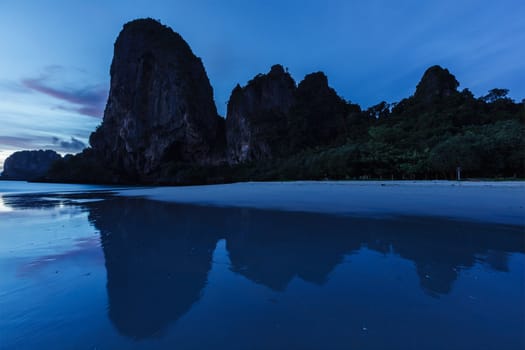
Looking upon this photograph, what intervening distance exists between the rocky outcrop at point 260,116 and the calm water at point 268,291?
52113 mm

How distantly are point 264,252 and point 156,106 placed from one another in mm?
78102

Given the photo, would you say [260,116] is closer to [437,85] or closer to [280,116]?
[280,116]

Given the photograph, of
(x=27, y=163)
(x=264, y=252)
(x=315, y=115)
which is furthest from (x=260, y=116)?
(x=27, y=163)

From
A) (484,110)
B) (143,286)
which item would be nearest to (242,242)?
(143,286)

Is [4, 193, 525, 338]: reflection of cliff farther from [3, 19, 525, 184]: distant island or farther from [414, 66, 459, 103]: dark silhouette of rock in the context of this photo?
[414, 66, 459, 103]: dark silhouette of rock

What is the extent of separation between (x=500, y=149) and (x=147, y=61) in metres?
83.7

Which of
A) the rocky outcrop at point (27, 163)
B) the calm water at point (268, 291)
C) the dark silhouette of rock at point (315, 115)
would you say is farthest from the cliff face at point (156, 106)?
the rocky outcrop at point (27, 163)

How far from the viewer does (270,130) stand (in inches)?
2296

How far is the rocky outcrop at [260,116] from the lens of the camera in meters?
58.4

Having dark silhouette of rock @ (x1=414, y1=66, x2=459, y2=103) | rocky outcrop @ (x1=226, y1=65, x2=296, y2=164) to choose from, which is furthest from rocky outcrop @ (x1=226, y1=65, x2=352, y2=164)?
dark silhouette of rock @ (x1=414, y1=66, x2=459, y2=103)

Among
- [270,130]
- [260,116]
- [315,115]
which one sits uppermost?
[260,116]

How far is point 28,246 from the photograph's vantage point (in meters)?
4.56

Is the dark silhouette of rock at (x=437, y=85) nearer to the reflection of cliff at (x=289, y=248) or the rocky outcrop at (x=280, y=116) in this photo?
the rocky outcrop at (x=280, y=116)

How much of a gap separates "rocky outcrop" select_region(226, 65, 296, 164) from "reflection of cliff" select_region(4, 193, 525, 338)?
166 ft
